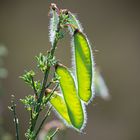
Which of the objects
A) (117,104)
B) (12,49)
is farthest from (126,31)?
(12,49)

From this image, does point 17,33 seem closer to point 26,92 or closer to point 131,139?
point 26,92

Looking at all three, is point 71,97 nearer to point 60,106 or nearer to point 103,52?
point 60,106

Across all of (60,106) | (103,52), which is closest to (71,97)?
(60,106)

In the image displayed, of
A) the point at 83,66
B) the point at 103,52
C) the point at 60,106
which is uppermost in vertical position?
the point at 83,66

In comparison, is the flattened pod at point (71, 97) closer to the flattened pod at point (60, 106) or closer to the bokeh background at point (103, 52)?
the flattened pod at point (60, 106)

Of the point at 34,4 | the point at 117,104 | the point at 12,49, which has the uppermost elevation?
the point at 34,4

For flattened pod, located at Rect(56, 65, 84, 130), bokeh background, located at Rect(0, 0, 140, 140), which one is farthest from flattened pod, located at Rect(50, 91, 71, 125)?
bokeh background, located at Rect(0, 0, 140, 140)

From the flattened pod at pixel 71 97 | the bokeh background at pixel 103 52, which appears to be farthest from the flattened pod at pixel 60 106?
the bokeh background at pixel 103 52
